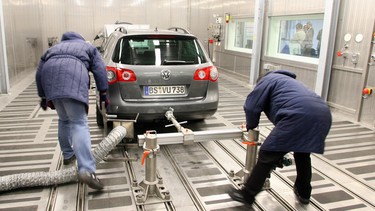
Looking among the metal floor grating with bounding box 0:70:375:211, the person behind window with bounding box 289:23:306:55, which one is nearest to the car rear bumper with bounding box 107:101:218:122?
the metal floor grating with bounding box 0:70:375:211

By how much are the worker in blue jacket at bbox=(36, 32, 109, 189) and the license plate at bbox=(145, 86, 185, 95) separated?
2.79 feet

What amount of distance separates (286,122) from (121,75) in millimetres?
2229

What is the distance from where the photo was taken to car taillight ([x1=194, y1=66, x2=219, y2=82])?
14.3 ft

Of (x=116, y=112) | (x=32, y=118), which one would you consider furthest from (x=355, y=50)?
(x=32, y=118)

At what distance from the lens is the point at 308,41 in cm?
726

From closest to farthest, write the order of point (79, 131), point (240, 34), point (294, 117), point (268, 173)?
point (294, 117) → point (268, 173) → point (79, 131) → point (240, 34)

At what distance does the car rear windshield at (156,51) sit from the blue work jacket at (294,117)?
6.04 feet

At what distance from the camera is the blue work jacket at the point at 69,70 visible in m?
3.03

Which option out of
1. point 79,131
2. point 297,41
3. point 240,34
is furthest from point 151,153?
point 240,34

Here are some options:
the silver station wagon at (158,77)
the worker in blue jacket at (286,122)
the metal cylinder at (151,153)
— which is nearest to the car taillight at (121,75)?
the silver station wagon at (158,77)

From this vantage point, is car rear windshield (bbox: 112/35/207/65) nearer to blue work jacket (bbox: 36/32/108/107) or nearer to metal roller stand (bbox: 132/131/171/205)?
blue work jacket (bbox: 36/32/108/107)

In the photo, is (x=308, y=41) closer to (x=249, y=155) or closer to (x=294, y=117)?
(x=249, y=155)

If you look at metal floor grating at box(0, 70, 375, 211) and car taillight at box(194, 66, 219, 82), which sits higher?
car taillight at box(194, 66, 219, 82)

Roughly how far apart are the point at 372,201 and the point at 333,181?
1.51 feet
